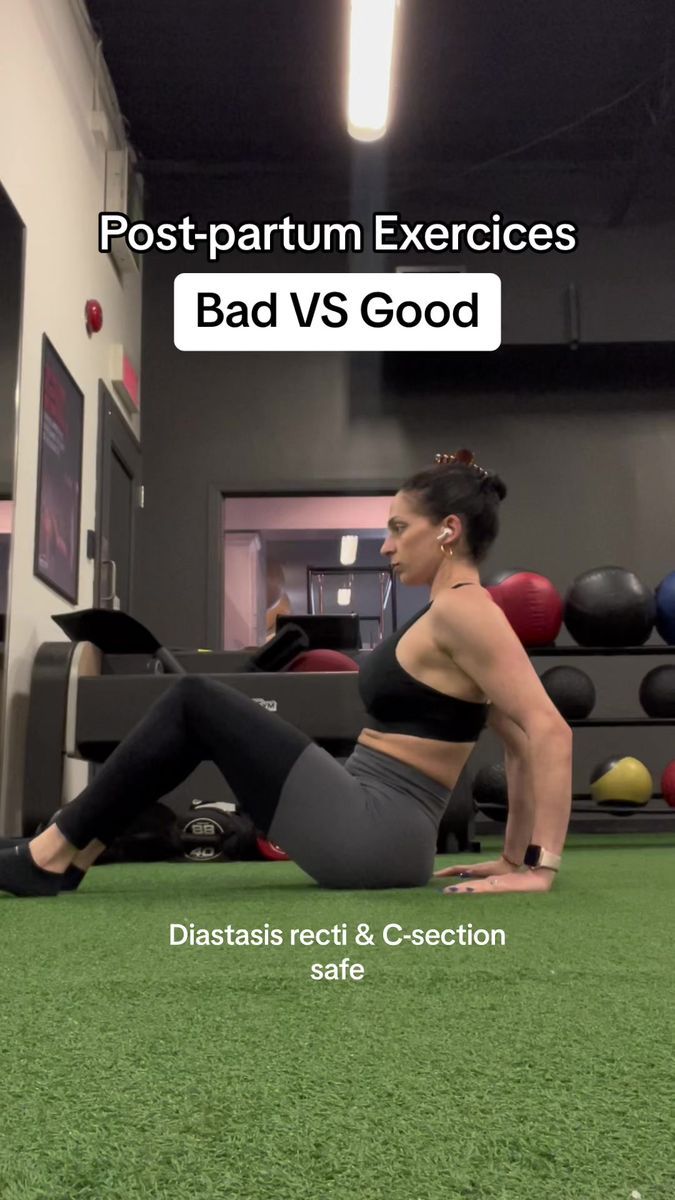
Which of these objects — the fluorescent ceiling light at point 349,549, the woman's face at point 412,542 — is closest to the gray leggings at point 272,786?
the woman's face at point 412,542

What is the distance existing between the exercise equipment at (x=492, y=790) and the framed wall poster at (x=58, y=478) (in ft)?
6.62

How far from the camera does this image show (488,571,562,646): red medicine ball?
15.1 ft

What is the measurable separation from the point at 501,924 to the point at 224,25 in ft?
15.6

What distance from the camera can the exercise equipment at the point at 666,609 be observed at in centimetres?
473

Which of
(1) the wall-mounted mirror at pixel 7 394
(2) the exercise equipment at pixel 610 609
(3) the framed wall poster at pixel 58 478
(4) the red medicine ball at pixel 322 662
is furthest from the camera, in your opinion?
(2) the exercise equipment at pixel 610 609

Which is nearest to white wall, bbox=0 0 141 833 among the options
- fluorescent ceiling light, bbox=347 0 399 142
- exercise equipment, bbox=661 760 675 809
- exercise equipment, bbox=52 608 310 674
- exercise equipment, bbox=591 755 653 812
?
exercise equipment, bbox=52 608 310 674

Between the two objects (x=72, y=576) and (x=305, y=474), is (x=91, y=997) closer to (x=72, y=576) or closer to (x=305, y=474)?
(x=72, y=576)

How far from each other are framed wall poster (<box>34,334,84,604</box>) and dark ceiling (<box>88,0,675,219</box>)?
6.41 ft

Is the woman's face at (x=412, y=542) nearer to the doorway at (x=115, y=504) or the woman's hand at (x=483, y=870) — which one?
the woman's hand at (x=483, y=870)

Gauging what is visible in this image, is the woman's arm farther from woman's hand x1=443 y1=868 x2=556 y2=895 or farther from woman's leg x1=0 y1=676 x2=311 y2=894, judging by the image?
woman's leg x1=0 y1=676 x2=311 y2=894

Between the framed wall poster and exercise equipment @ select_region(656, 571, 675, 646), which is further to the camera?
exercise equipment @ select_region(656, 571, 675, 646)

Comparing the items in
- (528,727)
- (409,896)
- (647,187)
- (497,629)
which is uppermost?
(647,187)

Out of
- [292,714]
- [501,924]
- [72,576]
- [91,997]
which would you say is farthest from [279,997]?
[72,576]

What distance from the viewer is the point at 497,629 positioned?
179 centimetres
